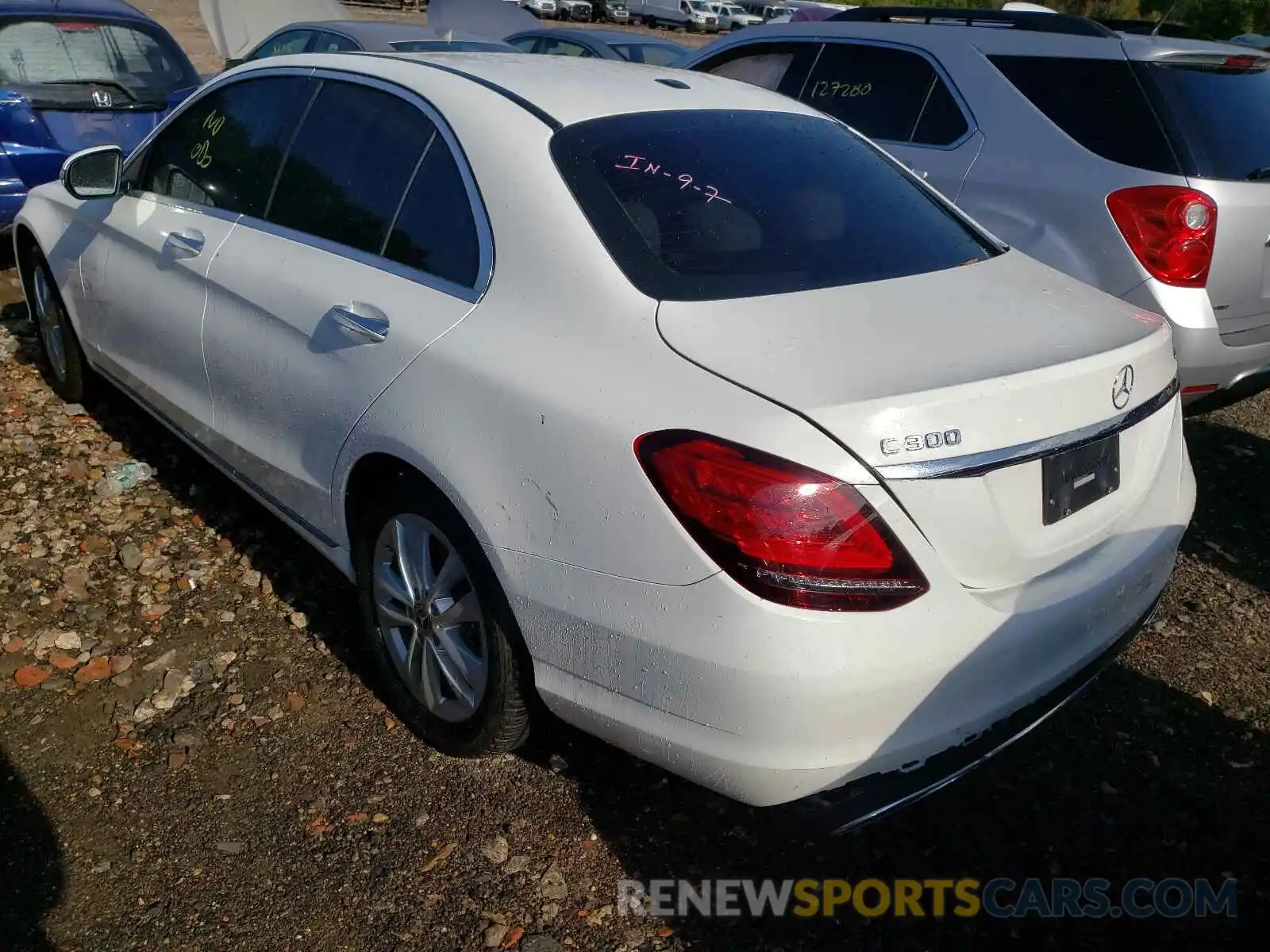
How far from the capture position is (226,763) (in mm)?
2955

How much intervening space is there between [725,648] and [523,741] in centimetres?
92

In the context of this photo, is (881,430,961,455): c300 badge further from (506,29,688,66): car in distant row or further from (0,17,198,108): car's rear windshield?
(506,29,688,66): car in distant row

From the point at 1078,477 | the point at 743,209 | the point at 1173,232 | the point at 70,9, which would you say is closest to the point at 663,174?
the point at 743,209

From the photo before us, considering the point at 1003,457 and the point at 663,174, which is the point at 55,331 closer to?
the point at 663,174

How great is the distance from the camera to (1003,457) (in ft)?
6.98

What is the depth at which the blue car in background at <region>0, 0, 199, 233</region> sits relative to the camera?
639 cm

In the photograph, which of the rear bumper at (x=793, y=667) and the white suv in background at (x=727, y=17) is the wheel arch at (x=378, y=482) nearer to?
the rear bumper at (x=793, y=667)

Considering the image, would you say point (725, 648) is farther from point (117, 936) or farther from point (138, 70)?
point (138, 70)

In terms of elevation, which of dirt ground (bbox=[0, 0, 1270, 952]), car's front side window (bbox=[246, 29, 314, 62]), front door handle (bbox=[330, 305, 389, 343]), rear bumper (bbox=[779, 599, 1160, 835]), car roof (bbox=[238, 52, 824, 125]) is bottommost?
dirt ground (bbox=[0, 0, 1270, 952])

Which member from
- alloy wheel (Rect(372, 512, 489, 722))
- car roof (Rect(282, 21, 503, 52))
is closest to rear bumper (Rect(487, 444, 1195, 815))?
alloy wheel (Rect(372, 512, 489, 722))

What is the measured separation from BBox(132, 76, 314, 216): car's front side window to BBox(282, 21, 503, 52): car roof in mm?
4135

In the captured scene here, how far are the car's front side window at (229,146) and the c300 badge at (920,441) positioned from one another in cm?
227

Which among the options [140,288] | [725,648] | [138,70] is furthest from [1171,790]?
[138,70]

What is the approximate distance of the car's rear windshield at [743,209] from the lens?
2480 mm
